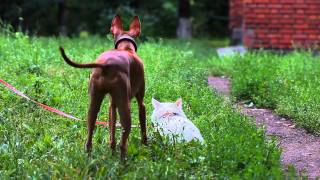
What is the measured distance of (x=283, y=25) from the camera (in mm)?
12977

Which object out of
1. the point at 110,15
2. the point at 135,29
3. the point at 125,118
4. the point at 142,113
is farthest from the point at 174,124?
the point at 110,15

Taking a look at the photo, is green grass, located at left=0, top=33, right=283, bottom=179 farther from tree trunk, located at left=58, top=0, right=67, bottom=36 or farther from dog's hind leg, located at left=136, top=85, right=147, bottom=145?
tree trunk, located at left=58, top=0, right=67, bottom=36

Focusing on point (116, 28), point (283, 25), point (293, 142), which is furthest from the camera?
point (283, 25)

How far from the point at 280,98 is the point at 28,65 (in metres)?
3.18

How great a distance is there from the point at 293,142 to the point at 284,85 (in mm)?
2197

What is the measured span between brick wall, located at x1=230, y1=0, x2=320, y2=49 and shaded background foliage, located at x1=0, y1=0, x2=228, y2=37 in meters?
6.73

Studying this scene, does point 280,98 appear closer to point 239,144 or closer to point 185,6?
point 239,144

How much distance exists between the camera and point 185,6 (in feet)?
64.8

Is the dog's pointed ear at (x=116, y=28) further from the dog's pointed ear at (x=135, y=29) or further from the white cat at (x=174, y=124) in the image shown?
the white cat at (x=174, y=124)

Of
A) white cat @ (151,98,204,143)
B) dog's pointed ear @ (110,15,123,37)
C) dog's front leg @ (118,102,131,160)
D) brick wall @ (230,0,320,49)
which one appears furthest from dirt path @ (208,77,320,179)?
brick wall @ (230,0,320,49)

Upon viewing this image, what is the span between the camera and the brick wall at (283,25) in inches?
508

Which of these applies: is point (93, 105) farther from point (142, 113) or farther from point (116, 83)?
point (142, 113)

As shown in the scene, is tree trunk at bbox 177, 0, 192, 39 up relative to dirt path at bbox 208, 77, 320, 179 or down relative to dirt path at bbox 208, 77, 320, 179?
up

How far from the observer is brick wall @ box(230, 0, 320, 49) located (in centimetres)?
1291
